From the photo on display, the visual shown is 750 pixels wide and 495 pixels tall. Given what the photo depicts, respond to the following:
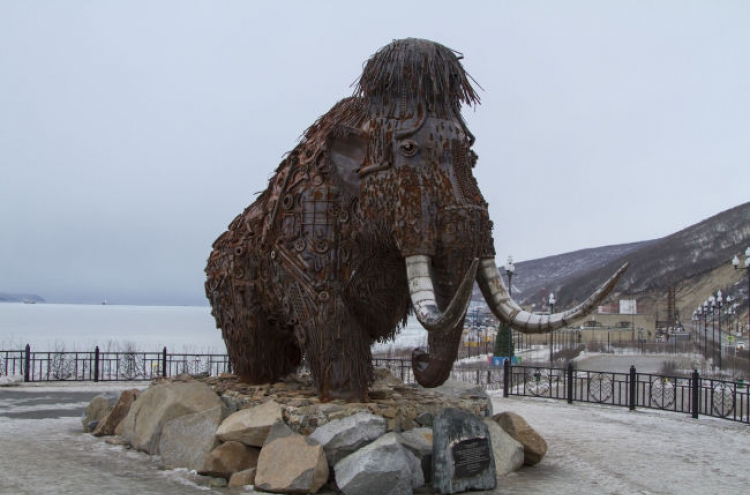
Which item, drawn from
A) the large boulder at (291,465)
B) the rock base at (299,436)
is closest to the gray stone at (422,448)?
the rock base at (299,436)

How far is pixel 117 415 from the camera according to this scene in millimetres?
7789

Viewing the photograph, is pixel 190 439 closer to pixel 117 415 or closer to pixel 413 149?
pixel 117 415

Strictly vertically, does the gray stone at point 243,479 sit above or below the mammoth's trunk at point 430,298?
below

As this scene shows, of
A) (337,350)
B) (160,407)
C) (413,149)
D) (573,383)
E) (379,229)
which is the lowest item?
(573,383)

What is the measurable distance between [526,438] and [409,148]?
309cm

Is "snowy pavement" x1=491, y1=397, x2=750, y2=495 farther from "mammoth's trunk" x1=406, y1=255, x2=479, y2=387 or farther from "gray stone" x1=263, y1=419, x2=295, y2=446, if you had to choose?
"gray stone" x1=263, y1=419, x2=295, y2=446

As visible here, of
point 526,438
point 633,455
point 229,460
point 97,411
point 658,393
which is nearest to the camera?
point 229,460

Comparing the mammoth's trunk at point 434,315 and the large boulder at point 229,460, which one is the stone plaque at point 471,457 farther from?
the large boulder at point 229,460

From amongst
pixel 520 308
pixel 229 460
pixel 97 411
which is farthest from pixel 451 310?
pixel 97 411

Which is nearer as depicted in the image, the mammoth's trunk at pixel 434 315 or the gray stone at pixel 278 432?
the mammoth's trunk at pixel 434 315

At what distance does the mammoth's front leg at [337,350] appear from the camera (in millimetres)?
5801

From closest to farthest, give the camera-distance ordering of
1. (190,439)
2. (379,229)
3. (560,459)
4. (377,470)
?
(377,470)
(379,229)
(190,439)
(560,459)

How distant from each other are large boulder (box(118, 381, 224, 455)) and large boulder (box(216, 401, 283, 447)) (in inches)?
19.2

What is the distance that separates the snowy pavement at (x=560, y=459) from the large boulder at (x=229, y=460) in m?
0.15
